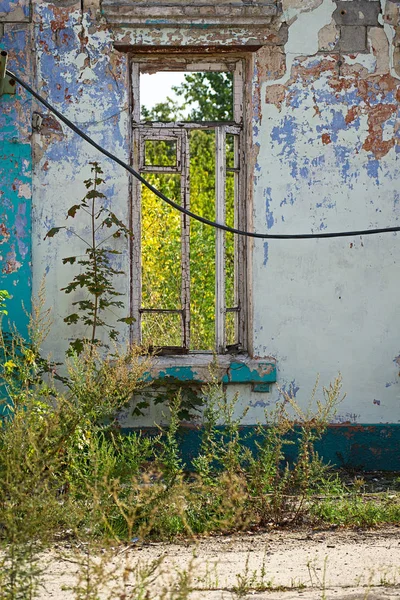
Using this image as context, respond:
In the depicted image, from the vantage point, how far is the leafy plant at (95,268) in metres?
5.56

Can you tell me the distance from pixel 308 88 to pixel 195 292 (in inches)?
108

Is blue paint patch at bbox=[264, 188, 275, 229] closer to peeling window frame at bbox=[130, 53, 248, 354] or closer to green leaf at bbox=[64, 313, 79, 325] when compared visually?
peeling window frame at bbox=[130, 53, 248, 354]

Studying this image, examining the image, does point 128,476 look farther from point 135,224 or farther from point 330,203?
point 330,203

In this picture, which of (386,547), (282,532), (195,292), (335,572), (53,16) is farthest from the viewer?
(195,292)

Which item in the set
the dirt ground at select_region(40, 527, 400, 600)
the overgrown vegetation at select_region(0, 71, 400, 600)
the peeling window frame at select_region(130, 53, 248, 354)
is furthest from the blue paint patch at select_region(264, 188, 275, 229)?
the dirt ground at select_region(40, 527, 400, 600)

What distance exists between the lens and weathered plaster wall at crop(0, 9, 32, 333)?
566 centimetres

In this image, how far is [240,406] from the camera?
5773mm

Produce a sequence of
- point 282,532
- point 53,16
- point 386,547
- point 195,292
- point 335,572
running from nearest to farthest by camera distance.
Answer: point 335,572, point 386,547, point 282,532, point 53,16, point 195,292

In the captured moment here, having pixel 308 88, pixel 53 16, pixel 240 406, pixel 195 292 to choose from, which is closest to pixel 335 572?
pixel 240 406

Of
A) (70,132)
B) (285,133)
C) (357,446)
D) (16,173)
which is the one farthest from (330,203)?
(16,173)

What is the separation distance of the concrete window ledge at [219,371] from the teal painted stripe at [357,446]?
1.07 feet

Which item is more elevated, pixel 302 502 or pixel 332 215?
pixel 332 215

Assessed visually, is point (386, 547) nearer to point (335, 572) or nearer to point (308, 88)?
point (335, 572)

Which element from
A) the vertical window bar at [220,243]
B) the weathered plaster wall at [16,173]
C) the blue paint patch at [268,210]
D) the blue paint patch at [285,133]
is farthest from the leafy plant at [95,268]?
the blue paint patch at [285,133]
